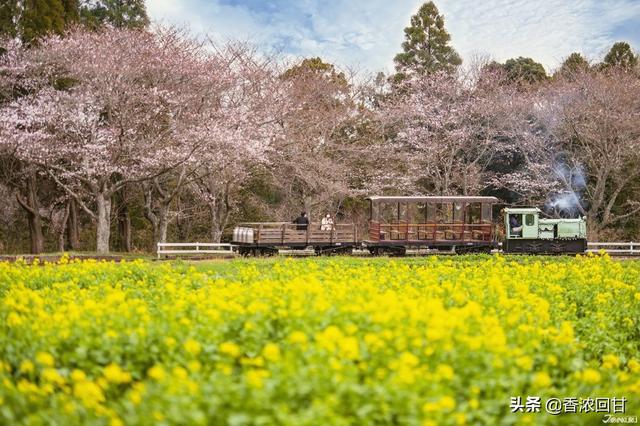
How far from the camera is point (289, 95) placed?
89.7ft

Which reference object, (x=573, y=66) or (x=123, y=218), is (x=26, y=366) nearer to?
(x=123, y=218)

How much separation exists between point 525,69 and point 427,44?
6.73 m

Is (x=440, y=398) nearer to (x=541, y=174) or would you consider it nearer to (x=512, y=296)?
(x=512, y=296)

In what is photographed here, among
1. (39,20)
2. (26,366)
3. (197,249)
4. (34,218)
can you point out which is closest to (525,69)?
(197,249)

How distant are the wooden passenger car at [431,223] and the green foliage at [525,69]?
17941 millimetres

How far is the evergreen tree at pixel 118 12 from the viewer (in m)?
30.6

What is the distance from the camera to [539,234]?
22.2 metres

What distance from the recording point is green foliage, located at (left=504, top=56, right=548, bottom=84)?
124ft

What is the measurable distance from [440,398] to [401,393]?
9.3 inches

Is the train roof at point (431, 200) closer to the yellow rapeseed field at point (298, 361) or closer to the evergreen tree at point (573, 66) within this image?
the evergreen tree at point (573, 66)

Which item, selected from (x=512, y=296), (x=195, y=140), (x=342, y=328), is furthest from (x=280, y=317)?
(x=195, y=140)

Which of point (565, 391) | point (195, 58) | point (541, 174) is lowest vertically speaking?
point (565, 391)

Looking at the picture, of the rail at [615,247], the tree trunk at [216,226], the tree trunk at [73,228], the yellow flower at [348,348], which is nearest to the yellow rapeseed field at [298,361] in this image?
the yellow flower at [348,348]

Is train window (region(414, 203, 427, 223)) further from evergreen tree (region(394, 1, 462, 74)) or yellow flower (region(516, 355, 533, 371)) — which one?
evergreen tree (region(394, 1, 462, 74))
